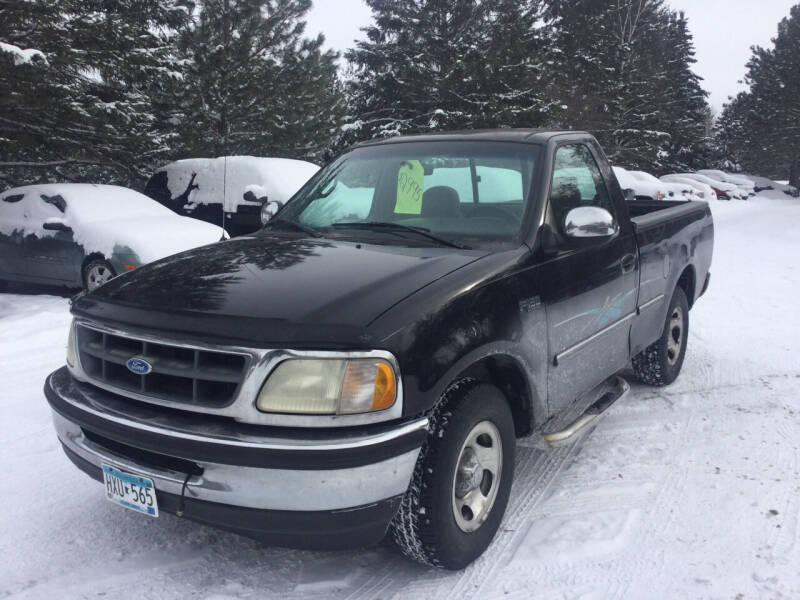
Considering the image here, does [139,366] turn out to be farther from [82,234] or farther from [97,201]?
[97,201]

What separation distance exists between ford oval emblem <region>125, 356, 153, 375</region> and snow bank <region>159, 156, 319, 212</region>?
7815 millimetres

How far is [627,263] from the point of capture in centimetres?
402

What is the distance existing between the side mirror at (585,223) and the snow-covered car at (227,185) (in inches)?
282

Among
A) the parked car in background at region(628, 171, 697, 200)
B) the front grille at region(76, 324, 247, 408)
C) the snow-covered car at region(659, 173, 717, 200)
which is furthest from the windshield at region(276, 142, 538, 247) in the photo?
the snow-covered car at region(659, 173, 717, 200)

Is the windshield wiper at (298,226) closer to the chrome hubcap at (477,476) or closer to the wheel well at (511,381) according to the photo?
the wheel well at (511,381)

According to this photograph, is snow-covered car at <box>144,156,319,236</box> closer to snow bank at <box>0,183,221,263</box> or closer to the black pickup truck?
snow bank at <box>0,183,221,263</box>

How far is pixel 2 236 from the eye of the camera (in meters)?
8.94

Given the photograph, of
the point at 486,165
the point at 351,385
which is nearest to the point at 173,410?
the point at 351,385

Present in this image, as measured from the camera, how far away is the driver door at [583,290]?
328 cm

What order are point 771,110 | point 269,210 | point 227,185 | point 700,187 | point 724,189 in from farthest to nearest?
point 771,110 < point 724,189 < point 700,187 < point 227,185 < point 269,210

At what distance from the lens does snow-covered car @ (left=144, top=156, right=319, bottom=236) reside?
10336mm

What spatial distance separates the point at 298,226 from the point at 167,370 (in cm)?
145

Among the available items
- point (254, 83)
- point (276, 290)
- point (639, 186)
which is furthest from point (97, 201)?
point (639, 186)

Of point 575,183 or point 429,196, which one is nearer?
point 429,196
